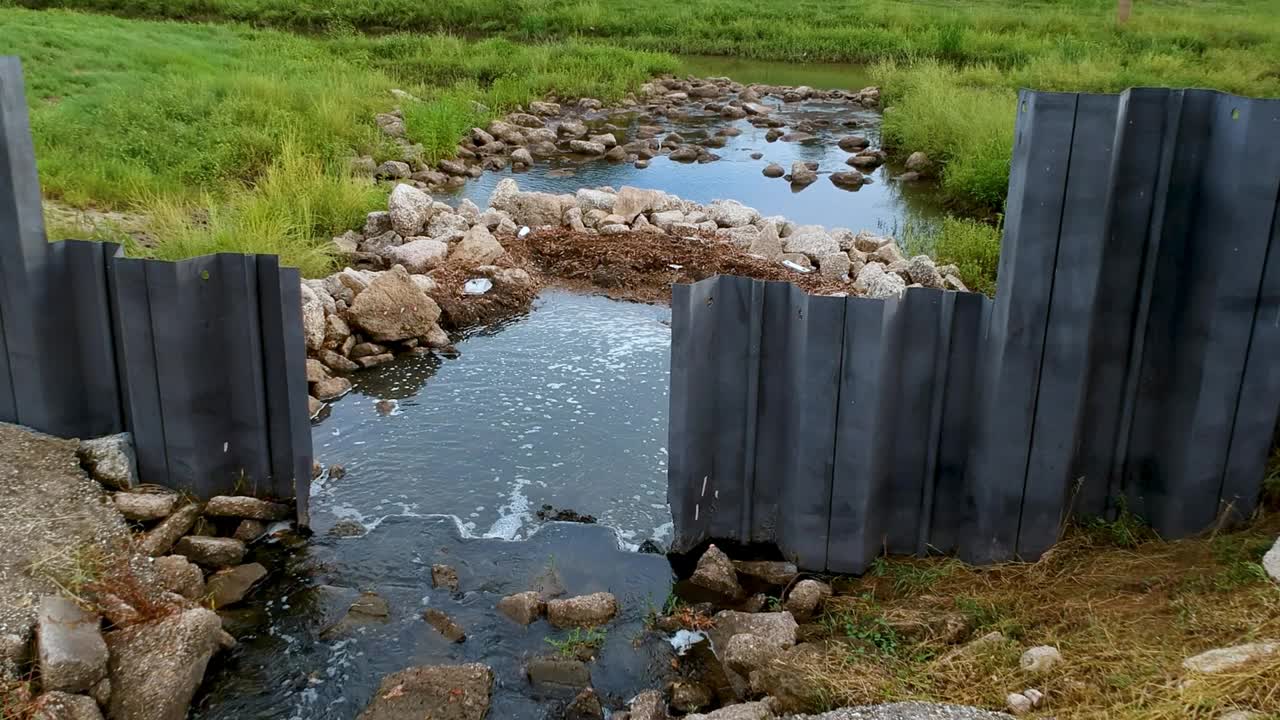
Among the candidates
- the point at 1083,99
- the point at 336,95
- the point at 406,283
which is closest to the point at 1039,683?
the point at 1083,99

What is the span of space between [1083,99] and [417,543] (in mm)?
3769

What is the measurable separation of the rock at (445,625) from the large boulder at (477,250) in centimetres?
547

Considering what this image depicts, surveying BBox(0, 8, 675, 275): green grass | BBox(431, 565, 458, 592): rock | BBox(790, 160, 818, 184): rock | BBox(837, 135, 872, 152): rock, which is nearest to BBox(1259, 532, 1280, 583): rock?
BBox(431, 565, 458, 592): rock

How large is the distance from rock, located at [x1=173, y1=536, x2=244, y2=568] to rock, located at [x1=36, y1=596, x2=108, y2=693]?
33.5 inches

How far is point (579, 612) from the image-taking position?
475 cm

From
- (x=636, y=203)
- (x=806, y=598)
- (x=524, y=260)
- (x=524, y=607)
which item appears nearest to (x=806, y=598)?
(x=806, y=598)

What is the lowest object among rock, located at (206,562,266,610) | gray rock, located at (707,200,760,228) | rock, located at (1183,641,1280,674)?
rock, located at (206,562,266,610)

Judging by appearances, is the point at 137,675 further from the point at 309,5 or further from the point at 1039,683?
the point at 309,5

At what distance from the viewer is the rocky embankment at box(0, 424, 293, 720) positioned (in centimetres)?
383

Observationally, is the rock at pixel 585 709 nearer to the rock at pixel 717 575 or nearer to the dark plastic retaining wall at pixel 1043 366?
the rock at pixel 717 575

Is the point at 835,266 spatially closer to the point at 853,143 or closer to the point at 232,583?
the point at 232,583

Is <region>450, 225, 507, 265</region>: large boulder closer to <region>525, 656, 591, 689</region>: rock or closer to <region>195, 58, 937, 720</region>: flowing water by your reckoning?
<region>195, 58, 937, 720</region>: flowing water

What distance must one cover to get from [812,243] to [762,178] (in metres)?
6.19

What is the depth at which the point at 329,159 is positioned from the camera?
44.8ft
